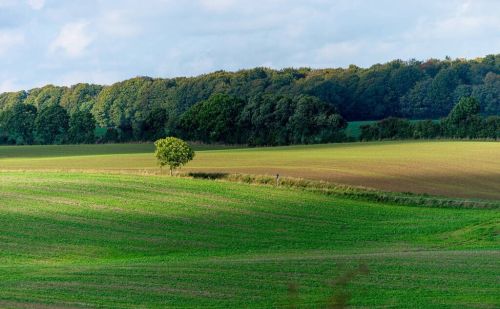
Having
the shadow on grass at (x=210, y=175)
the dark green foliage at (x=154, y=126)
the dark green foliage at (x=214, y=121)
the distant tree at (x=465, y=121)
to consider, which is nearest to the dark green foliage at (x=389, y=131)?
the distant tree at (x=465, y=121)

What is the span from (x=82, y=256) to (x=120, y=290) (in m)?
11.0

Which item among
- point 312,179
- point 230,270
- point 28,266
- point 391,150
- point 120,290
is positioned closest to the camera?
point 120,290

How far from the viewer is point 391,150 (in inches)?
3034

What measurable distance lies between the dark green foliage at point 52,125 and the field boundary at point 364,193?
6554 centimetres

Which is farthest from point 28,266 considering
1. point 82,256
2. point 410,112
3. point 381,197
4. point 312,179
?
point 410,112

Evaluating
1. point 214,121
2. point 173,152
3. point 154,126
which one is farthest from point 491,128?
point 173,152

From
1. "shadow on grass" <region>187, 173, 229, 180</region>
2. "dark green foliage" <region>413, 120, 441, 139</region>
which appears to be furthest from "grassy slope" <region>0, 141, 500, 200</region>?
"dark green foliage" <region>413, 120, 441, 139</region>

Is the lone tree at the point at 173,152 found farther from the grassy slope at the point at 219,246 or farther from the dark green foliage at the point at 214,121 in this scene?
the dark green foliage at the point at 214,121

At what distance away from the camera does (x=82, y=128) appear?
387ft

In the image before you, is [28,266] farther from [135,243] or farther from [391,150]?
[391,150]

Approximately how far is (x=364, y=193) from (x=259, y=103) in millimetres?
57024

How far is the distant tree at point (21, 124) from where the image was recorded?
120 m

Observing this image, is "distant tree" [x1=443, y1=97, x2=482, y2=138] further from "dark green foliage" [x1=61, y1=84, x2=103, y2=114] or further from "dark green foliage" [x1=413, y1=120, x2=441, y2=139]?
"dark green foliage" [x1=61, y1=84, x2=103, y2=114]

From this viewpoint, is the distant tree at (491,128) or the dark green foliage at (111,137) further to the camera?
the dark green foliage at (111,137)
